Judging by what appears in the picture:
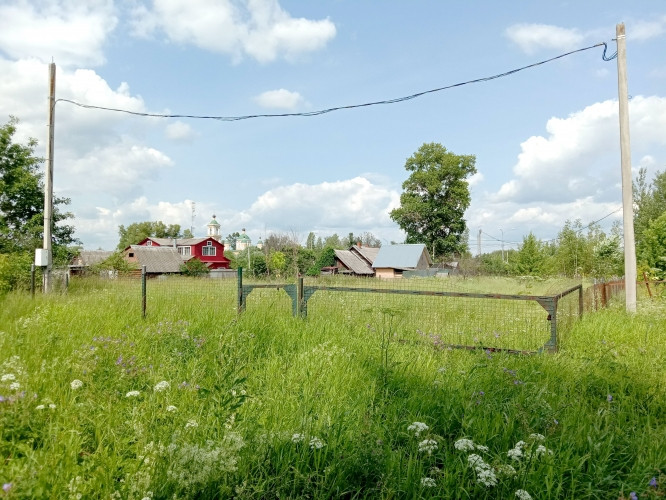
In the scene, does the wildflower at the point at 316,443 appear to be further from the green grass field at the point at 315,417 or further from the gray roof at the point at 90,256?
the gray roof at the point at 90,256

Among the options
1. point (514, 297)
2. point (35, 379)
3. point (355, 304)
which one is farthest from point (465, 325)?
point (35, 379)

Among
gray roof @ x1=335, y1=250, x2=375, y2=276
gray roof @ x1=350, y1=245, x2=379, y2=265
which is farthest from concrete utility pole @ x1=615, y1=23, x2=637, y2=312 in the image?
gray roof @ x1=350, y1=245, x2=379, y2=265

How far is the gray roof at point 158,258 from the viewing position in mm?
47500

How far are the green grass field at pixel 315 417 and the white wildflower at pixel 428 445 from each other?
1.1 inches

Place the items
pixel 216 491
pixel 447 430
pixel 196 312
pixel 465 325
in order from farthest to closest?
pixel 196 312, pixel 465 325, pixel 447 430, pixel 216 491

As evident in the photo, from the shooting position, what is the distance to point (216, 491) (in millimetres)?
2141

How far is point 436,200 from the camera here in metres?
47.8

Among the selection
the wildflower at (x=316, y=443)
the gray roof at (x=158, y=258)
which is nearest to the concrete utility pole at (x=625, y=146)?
the wildflower at (x=316, y=443)

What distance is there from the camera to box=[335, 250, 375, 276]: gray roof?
49531mm

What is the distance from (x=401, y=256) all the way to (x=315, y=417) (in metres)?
44.6

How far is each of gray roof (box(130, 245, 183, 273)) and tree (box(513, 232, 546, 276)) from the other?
34.4 m

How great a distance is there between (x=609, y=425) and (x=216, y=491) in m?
2.95

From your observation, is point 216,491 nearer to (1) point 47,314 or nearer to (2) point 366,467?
(2) point 366,467

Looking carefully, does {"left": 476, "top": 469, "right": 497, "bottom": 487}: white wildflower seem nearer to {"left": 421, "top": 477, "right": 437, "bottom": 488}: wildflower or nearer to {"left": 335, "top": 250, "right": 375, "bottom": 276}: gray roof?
{"left": 421, "top": 477, "right": 437, "bottom": 488}: wildflower
